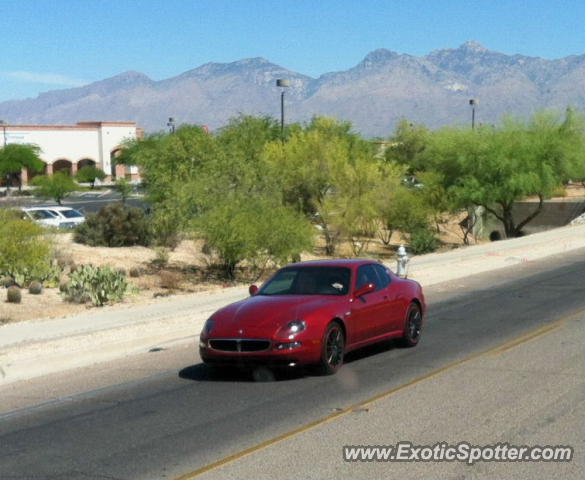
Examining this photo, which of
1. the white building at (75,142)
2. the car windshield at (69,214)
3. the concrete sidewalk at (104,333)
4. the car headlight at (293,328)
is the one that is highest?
the white building at (75,142)

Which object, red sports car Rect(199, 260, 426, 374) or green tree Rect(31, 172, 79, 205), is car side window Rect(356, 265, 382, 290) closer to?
red sports car Rect(199, 260, 426, 374)

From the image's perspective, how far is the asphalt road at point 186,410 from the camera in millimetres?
8984

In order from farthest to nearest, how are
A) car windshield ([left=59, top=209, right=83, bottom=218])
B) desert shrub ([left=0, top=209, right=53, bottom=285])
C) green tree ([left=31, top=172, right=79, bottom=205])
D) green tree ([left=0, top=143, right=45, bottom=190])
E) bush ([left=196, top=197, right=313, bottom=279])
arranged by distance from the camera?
green tree ([left=0, top=143, right=45, bottom=190]), green tree ([left=31, top=172, right=79, bottom=205]), car windshield ([left=59, top=209, right=83, bottom=218]), bush ([left=196, top=197, right=313, bottom=279]), desert shrub ([left=0, top=209, right=53, bottom=285])

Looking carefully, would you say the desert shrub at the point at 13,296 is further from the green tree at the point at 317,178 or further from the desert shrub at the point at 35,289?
the green tree at the point at 317,178

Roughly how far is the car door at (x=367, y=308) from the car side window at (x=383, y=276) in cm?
10

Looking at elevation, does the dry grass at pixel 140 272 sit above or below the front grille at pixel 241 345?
below

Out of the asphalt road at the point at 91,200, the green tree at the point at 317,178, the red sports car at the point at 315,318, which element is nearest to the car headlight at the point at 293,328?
the red sports car at the point at 315,318

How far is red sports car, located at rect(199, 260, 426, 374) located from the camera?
1248cm

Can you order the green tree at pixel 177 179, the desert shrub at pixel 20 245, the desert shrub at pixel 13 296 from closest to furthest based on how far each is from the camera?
the desert shrub at pixel 13 296 < the desert shrub at pixel 20 245 < the green tree at pixel 177 179

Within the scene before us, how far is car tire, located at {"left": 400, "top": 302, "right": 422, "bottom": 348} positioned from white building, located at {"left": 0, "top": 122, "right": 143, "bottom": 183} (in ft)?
312

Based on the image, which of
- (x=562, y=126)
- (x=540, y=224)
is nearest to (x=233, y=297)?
(x=562, y=126)

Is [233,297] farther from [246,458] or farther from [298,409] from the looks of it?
[246,458]

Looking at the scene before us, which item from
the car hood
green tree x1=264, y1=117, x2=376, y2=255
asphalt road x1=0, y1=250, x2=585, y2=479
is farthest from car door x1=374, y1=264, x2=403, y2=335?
green tree x1=264, y1=117, x2=376, y2=255

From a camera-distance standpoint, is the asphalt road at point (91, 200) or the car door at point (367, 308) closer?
the car door at point (367, 308)
